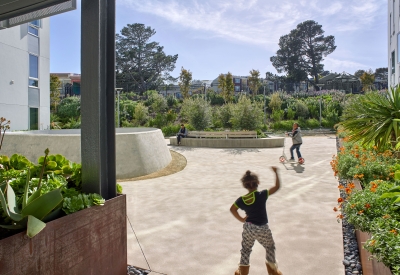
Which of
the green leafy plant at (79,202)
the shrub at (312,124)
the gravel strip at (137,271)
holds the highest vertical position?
the shrub at (312,124)

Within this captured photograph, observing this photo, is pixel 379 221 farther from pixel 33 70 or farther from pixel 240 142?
pixel 33 70

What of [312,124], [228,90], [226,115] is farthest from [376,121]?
[228,90]

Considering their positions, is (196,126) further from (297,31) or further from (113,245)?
(297,31)

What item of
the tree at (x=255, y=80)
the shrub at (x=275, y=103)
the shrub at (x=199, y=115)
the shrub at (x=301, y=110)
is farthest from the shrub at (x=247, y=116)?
the tree at (x=255, y=80)

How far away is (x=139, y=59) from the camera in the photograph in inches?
2030

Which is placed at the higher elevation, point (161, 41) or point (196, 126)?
point (161, 41)

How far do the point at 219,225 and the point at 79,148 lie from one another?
220 inches

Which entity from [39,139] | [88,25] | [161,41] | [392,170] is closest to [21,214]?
[88,25]

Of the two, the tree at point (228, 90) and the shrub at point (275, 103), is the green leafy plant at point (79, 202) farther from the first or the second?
the tree at point (228, 90)

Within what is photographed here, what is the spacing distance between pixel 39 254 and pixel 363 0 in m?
8.12

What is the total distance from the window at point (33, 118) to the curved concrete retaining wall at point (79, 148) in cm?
843

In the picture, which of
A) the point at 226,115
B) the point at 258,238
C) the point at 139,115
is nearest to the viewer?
the point at 258,238

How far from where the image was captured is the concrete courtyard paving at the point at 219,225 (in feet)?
12.5

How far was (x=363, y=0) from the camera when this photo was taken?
24.2 ft
